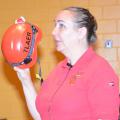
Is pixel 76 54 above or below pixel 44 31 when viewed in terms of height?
above

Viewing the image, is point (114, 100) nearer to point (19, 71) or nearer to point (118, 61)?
point (19, 71)

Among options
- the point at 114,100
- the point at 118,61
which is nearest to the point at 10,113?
the point at 118,61

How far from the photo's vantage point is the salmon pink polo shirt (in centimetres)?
144

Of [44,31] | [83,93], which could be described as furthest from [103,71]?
[44,31]

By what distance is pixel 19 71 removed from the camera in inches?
70.5

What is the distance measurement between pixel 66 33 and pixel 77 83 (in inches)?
11.3

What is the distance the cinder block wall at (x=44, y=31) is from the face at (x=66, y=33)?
116 cm

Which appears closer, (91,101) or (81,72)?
(91,101)

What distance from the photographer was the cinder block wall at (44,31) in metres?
2.81

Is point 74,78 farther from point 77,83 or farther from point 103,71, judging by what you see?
point 103,71

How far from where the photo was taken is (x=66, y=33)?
1691 mm

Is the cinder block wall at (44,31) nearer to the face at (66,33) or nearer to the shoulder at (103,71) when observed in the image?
the face at (66,33)

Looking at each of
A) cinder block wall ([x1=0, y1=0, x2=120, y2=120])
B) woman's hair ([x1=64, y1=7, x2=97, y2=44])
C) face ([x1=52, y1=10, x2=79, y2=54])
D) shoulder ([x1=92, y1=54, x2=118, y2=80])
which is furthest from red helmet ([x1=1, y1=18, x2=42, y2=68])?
cinder block wall ([x1=0, y1=0, x2=120, y2=120])

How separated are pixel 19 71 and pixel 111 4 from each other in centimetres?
133
